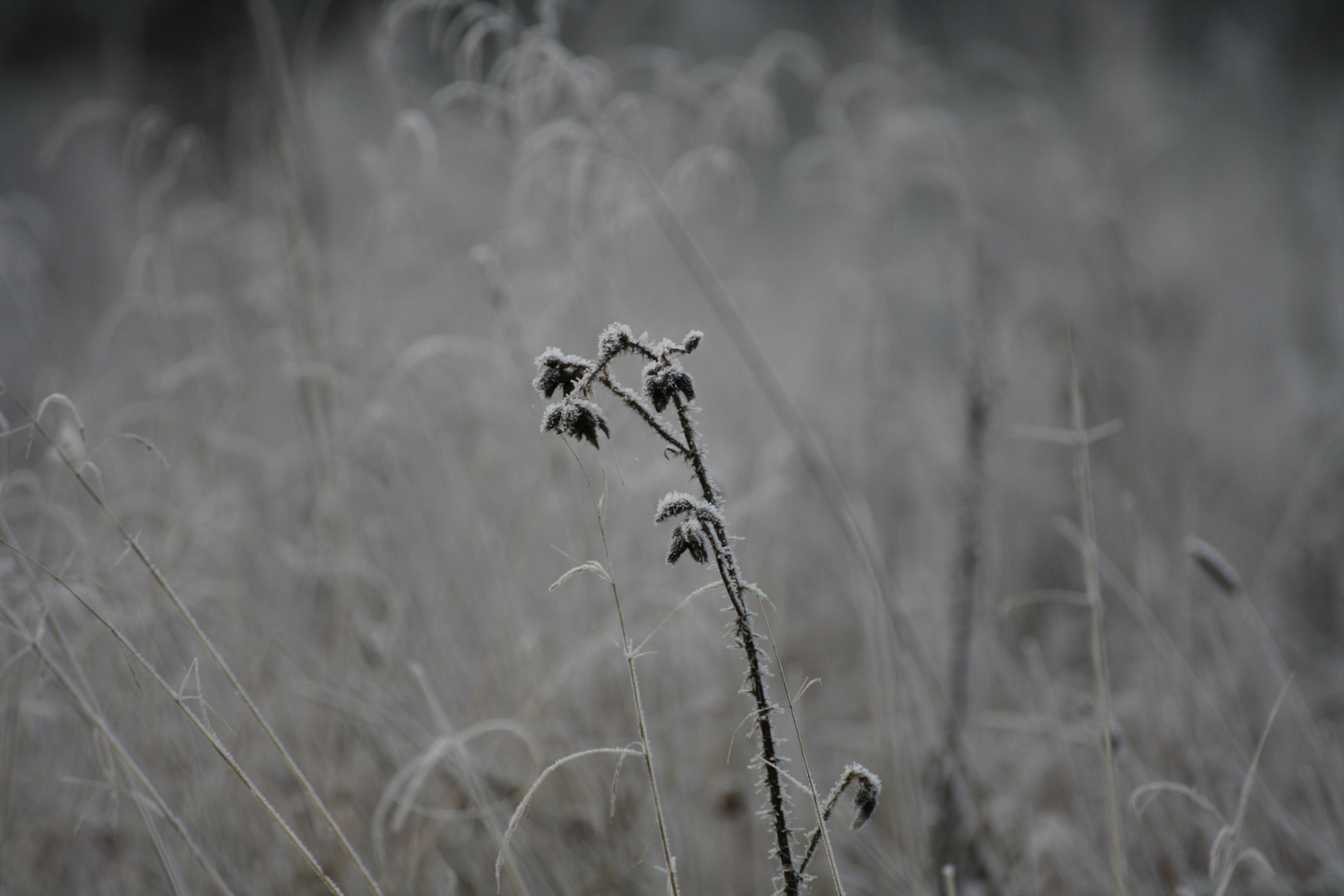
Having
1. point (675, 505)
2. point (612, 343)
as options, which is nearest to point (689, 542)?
point (675, 505)

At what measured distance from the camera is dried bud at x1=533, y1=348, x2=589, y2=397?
53 cm

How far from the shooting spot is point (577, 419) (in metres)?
0.51

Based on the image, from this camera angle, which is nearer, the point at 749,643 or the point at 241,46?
the point at 749,643

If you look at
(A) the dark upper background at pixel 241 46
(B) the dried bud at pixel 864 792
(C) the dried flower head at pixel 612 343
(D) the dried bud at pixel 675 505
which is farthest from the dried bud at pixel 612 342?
(A) the dark upper background at pixel 241 46

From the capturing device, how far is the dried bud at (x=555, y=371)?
531 millimetres

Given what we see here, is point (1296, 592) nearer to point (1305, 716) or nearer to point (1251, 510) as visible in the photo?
point (1251, 510)

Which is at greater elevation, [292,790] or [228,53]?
[228,53]

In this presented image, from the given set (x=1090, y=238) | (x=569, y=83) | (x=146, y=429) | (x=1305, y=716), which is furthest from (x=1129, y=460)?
(x=146, y=429)

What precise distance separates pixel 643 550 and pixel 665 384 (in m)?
1.17

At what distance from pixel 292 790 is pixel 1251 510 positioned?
2.68 metres

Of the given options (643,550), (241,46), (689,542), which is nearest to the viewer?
(689,542)

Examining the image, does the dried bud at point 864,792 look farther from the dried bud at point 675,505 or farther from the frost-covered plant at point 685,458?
the dried bud at point 675,505

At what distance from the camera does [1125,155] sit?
3369mm

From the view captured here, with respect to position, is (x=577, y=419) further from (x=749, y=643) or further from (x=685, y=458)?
(x=749, y=643)
